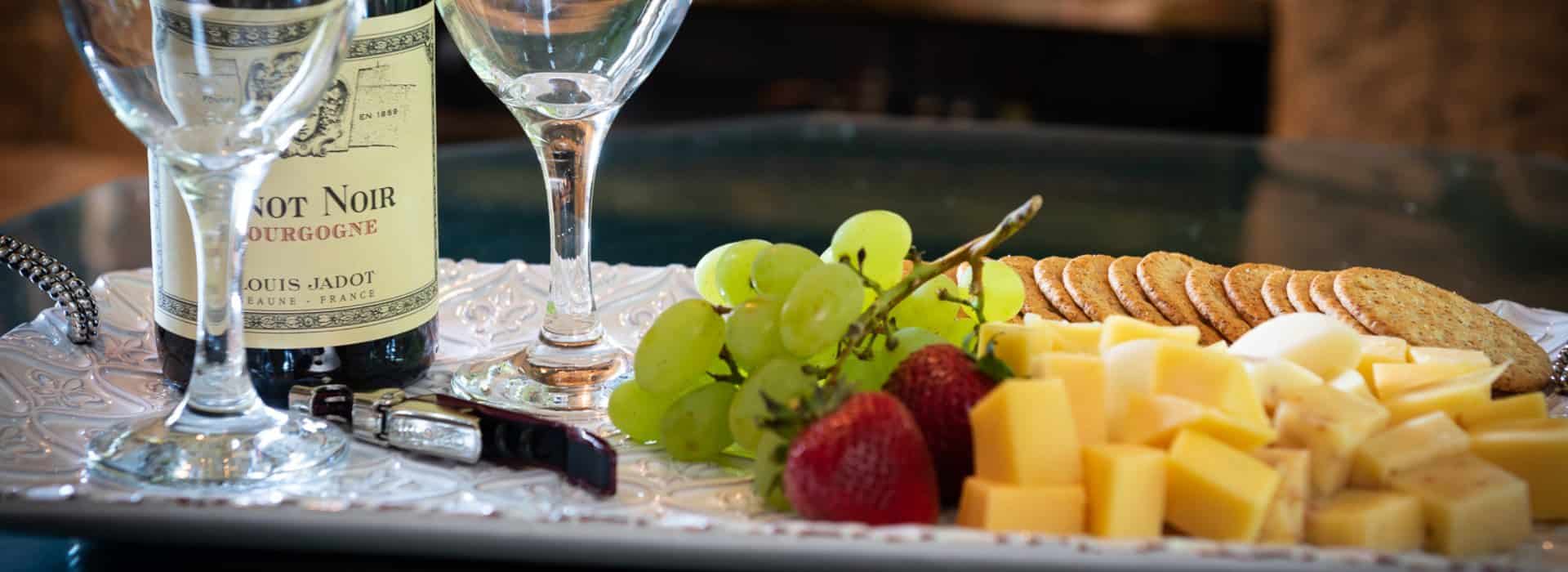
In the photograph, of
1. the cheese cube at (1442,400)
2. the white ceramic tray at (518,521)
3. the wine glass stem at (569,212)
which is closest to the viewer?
the white ceramic tray at (518,521)

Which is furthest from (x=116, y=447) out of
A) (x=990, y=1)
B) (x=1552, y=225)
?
(x=990, y=1)

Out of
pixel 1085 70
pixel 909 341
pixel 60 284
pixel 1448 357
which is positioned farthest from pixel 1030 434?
pixel 1085 70

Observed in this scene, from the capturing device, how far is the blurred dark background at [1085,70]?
Result: 2.10 metres

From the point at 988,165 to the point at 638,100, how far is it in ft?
3.62

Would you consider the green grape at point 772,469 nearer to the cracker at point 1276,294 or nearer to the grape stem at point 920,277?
the grape stem at point 920,277

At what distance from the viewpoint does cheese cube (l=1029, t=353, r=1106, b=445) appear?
0.54 m

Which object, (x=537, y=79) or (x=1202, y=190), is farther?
(x=1202, y=190)

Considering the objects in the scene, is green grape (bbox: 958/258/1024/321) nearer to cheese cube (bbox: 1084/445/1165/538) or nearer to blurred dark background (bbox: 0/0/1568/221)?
cheese cube (bbox: 1084/445/1165/538)

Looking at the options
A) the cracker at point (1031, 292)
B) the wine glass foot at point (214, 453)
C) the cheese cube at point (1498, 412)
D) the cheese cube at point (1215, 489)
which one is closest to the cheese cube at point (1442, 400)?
the cheese cube at point (1498, 412)

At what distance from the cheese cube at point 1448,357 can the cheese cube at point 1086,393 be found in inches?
7.3

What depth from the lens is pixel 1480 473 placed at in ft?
1.78

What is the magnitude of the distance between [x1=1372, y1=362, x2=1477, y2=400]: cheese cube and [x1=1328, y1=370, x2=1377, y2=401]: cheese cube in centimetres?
1

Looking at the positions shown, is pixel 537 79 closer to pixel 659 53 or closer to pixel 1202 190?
pixel 659 53

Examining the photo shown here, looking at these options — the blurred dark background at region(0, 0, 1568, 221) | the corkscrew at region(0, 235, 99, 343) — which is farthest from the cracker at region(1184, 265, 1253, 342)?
the blurred dark background at region(0, 0, 1568, 221)
